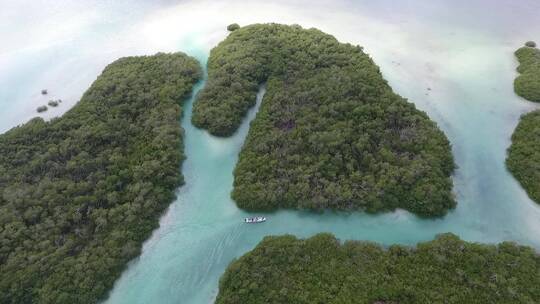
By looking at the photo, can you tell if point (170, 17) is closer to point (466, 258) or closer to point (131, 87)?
point (131, 87)

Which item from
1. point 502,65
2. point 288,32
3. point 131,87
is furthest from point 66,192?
point 502,65

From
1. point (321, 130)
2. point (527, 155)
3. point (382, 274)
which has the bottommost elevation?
point (382, 274)

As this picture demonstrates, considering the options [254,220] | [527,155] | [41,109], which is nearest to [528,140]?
[527,155]

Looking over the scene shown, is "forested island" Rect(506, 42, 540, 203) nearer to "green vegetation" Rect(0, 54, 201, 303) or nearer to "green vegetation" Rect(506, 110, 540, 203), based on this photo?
"green vegetation" Rect(506, 110, 540, 203)

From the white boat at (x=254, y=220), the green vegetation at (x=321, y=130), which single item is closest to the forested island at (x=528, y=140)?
the green vegetation at (x=321, y=130)

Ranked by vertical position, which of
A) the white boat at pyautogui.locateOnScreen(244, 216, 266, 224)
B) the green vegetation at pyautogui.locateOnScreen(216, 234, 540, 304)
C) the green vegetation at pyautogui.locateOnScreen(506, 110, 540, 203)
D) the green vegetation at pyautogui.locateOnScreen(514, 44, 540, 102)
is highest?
the green vegetation at pyautogui.locateOnScreen(514, 44, 540, 102)

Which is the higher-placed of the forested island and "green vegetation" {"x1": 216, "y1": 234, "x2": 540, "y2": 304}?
the forested island

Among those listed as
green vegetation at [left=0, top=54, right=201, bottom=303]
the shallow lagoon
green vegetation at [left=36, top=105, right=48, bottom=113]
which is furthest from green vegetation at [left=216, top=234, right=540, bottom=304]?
green vegetation at [left=36, top=105, right=48, bottom=113]

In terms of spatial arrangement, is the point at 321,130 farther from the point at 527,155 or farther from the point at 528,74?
the point at 528,74
